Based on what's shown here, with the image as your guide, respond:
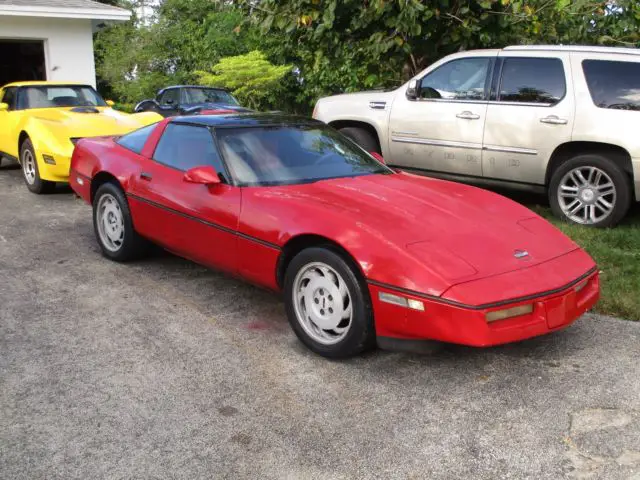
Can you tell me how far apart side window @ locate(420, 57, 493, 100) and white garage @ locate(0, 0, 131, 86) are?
10.4 metres

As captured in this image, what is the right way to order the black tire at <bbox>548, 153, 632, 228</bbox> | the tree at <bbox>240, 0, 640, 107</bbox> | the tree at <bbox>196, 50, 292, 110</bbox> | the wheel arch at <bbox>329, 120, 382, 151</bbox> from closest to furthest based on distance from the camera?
the black tire at <bbox>548, 153, 632, 228</bbox>
the tree at <bbox>240, 0, 640, 107</bbox>
the wheel arch at <bbox>329, 120, 382, 151</bbox>
the tree at <bbox>196, 50, 292, 110</bbox>

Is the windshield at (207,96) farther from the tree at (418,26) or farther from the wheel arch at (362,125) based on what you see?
the wheel arch at (362,125)

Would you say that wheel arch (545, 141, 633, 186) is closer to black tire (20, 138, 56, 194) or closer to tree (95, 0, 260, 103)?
black tire (20, 138, 56, 194)

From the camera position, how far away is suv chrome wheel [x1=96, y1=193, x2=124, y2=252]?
18.8 ft

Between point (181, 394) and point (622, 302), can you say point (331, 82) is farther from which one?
point (181, 394)

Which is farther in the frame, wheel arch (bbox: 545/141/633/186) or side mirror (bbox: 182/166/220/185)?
wheel arch (bbox: 545/141/633/186)

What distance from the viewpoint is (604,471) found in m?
2.88

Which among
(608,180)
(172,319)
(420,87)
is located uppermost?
(420,87)

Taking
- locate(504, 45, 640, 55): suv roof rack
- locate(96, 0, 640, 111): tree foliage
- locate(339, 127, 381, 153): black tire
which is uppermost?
locate(96, 0, 640, 111): tree foliage

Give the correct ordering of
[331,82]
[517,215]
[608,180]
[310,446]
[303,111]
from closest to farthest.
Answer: [310,446] < [517,215] < [608,180] < [331,82] < [303,111]

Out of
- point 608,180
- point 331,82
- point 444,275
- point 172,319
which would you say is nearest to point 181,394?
point 172,319

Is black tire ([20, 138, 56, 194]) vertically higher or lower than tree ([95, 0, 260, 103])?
lower

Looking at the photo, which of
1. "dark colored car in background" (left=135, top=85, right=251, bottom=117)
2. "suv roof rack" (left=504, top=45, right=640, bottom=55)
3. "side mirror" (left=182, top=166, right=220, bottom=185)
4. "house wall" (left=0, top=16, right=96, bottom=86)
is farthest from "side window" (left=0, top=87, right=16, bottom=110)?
"suv roof rack" (left=504, top=45, right=640, bottom=55)

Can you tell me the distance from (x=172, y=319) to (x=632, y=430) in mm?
2843
